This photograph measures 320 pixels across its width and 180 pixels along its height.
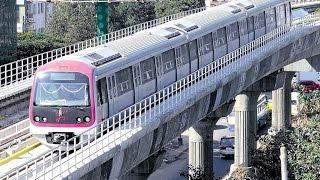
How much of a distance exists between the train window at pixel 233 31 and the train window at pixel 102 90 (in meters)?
16.2

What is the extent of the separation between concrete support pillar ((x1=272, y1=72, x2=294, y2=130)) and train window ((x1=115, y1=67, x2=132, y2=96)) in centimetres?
3427

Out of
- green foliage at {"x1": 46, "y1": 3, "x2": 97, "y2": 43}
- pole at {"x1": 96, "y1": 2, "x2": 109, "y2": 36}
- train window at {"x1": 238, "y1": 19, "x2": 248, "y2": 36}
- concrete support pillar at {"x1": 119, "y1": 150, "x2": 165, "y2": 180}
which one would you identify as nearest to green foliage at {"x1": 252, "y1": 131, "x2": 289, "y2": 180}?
train window at {"x1": 238, "y1": 19, "x2": 248, "y2": 36}

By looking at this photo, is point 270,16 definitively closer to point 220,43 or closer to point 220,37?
point 220,37

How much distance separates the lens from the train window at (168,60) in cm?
3312

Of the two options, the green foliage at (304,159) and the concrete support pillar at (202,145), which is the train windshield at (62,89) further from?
the concrete support pillar at (202,145)

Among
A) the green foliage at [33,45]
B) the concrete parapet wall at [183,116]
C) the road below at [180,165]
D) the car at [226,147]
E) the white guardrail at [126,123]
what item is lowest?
the road below at [180,165]

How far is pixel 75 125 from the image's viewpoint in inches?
1013

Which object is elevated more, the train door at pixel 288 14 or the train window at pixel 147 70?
the train door at pixel 288 14

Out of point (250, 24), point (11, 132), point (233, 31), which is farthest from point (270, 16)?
point (11, 132)

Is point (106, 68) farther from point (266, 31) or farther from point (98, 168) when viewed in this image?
point (266, 31)

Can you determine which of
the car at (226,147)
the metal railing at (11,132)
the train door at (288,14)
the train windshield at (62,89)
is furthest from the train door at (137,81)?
the train door at (288,14)

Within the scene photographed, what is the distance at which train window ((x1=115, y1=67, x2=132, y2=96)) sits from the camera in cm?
2838

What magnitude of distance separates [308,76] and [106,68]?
5358 cm

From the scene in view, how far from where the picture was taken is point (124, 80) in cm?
2888
